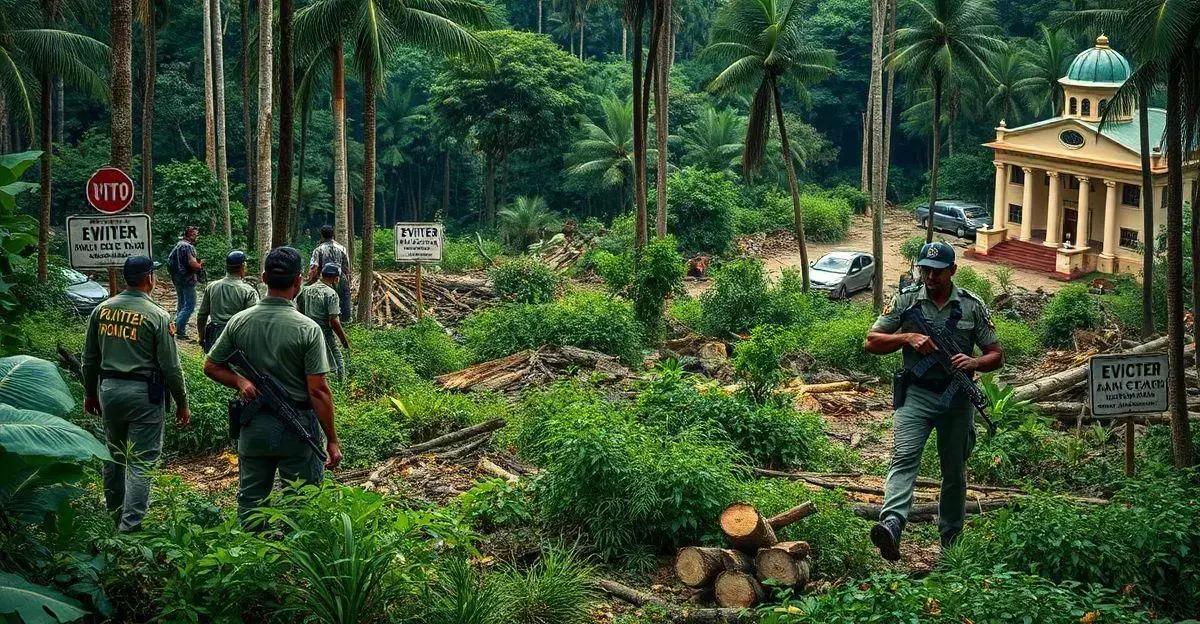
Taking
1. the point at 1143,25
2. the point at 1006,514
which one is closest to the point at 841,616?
the point at 1006,514

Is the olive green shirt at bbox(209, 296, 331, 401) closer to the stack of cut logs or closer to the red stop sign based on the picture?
the stack of cut logs

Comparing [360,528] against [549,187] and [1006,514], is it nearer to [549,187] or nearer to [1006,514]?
[1006,514]

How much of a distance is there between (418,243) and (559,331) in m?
2.59

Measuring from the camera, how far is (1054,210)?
43719 mm

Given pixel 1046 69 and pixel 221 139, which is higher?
pixel 1046 69

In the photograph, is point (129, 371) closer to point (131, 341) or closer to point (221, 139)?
point (131, 341)

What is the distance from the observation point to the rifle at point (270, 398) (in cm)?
757

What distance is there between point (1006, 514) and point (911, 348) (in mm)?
1273

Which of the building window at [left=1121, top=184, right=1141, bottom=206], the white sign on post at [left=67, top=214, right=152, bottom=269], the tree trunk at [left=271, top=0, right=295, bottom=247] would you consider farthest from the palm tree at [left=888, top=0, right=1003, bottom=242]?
the white sign on post at [left=67, top=214, right=152, bottom=269]

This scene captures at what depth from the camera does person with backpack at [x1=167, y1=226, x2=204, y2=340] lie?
17297mm

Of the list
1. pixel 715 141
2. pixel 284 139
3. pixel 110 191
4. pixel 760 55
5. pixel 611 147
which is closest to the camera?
pixel 110 191

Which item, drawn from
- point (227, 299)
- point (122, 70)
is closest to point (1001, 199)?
point (122, 70)

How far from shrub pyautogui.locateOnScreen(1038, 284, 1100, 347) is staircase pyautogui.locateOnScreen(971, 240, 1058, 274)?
17.1m

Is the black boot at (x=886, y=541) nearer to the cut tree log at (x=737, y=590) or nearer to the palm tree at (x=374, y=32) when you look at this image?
the cut tree log at (x=737, y=590)
